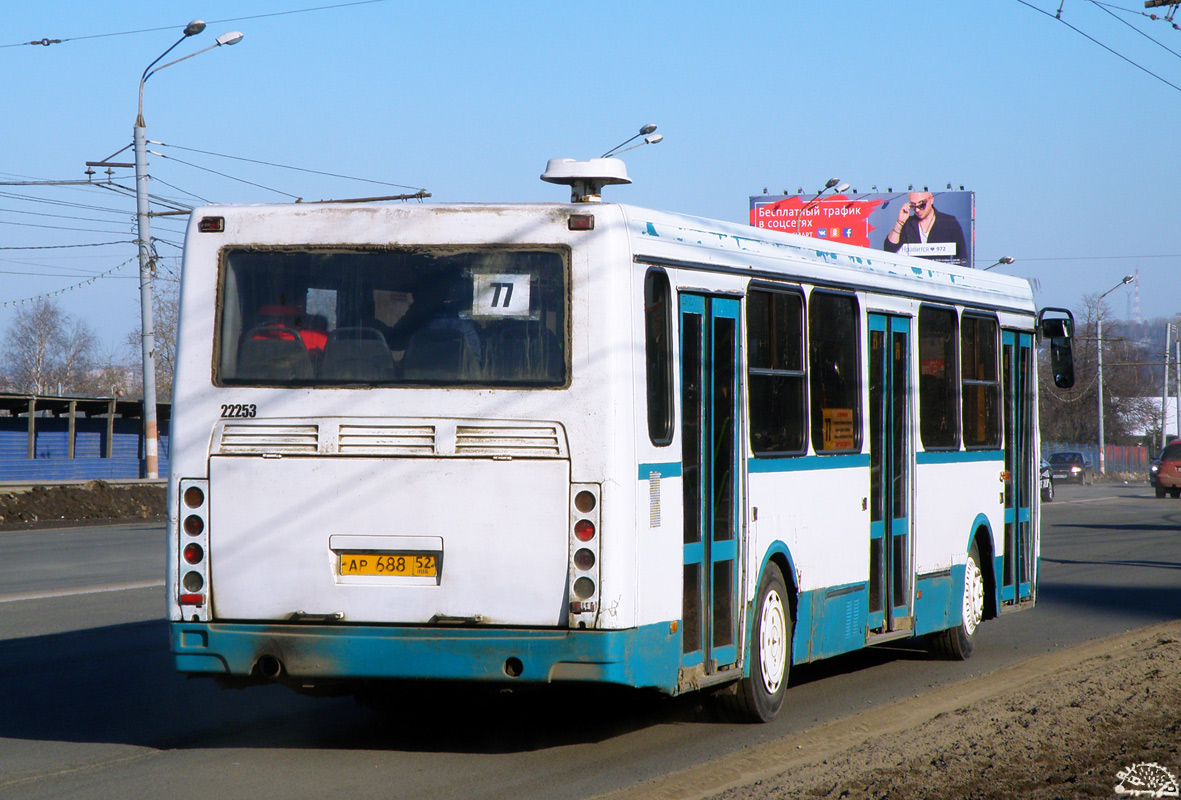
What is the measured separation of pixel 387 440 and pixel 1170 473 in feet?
153

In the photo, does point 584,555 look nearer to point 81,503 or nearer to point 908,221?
point 81,503

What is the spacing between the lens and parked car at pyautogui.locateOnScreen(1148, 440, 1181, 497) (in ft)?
160

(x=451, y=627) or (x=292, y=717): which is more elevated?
(x=451, y=627)

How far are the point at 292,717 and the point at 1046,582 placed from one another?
12.5m

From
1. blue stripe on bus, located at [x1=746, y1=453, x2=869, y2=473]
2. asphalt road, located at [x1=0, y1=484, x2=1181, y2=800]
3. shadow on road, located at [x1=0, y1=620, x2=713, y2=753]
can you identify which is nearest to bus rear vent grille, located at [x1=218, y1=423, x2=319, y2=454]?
shadow on road, located at [x1=0, y1=620, x2=713, y2=753]

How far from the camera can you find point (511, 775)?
6887mm

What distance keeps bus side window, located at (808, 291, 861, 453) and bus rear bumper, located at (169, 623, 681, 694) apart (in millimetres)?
2415

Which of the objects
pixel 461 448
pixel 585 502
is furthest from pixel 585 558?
pixel 461 448

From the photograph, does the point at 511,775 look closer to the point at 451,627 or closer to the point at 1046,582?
the point at 451,627

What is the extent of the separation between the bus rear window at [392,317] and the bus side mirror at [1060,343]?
21.8 ft

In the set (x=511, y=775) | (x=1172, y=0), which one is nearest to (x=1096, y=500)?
(x=1172, y=0)

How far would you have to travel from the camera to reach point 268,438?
7.10m

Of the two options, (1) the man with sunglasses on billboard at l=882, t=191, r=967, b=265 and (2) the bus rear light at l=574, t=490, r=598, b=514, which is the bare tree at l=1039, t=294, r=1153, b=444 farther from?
(2) the bus rear light at l=574, t=490, r=598, b=514

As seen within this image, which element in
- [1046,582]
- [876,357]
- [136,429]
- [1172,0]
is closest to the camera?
[876,357]
